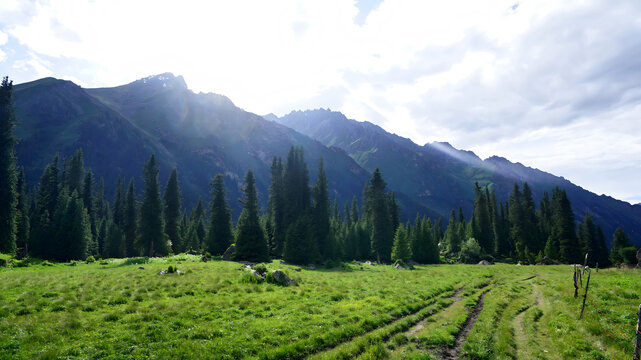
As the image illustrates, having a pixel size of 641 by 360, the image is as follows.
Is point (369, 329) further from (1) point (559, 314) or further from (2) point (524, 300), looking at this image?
(2) point (524, 300)

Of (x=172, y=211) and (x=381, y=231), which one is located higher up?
(x=172, y=211)

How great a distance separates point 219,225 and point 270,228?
1346 cm

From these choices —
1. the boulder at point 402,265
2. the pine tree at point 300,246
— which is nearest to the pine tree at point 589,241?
the boulder at point 402,265

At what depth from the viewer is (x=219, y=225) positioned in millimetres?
67625

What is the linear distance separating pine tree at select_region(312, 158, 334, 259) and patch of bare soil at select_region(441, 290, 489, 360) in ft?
150

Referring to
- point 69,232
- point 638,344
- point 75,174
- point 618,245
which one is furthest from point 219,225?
point 618,245

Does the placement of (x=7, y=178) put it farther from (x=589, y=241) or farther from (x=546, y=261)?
(x=589, y=241)

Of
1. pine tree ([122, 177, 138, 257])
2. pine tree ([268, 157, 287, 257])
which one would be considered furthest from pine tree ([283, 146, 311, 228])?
pine tree ([122, 177, 138, 257])

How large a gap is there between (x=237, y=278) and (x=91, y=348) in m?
18.6

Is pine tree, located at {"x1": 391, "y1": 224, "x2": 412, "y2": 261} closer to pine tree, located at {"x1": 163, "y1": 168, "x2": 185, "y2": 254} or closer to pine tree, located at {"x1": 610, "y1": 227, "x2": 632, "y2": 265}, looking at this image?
pine tree, located at {"x1": 610, "y1": 227, "x2": 632, "y2": 265}

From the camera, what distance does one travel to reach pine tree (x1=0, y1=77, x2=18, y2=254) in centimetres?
4819

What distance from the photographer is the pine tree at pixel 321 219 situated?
68.3 metres

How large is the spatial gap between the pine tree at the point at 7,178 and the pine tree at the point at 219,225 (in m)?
32.9

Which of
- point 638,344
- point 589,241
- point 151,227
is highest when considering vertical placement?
point 151,227
